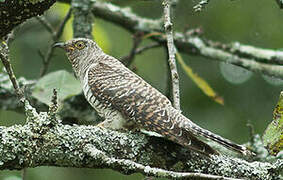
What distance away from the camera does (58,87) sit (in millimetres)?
3965

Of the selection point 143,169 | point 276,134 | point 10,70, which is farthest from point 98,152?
point 276,134

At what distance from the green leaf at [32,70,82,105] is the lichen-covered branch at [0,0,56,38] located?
4.05 ft

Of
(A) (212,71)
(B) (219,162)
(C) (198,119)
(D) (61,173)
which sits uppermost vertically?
(B) (219,162)

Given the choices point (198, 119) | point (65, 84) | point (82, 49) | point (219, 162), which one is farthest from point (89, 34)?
point (219, 162)

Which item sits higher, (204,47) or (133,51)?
(204,47)

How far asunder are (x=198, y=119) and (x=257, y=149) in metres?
2.43

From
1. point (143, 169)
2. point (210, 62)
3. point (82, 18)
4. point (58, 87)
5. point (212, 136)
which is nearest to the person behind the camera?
point (143, 169)

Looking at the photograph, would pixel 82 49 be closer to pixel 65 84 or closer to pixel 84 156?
pixel 65 84

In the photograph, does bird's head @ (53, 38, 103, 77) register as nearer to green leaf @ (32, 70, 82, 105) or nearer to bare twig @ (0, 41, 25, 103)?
green leaf @ (32, 70, 82, 105)

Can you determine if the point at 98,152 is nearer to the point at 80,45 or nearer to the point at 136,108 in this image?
the point at 136,108

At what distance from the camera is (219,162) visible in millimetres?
2865

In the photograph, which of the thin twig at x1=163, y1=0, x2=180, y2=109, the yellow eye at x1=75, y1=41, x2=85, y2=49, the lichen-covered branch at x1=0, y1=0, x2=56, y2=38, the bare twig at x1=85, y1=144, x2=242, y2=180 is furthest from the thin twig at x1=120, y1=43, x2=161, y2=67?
the bare twig at x1=85, y1=144, x2=242, y2=180

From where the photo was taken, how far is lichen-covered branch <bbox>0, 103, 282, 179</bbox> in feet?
7.89

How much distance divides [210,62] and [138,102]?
3527 millimetres
